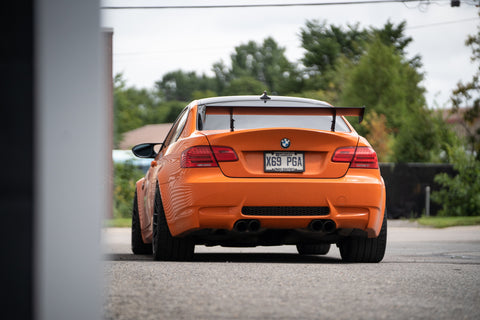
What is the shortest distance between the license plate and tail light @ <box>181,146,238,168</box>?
0.89 feet

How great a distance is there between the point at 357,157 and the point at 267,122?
0.82 metres

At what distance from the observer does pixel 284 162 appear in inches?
269

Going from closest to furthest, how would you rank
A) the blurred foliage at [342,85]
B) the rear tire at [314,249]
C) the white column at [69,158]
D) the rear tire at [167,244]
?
the white column at [69,158] → the rear tire at [167,244] → the rear tire at [314,249] → the blurred foliage at [342,85]

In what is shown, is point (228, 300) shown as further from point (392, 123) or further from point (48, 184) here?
point (392, 123)

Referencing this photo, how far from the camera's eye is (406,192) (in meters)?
24.4

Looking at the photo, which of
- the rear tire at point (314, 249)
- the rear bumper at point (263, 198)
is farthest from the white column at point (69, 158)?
the rear tire at point (314, 249)

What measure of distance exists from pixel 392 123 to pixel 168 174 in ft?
118

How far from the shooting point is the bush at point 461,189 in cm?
2267

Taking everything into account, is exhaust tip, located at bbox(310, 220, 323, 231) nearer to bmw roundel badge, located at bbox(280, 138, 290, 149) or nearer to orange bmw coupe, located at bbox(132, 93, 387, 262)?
orange bmw coupe, located at bbox(132, 93, 387, 262)

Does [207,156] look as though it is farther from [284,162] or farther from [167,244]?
[167,244]

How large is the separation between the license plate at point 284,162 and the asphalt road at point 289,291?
2.58 ft

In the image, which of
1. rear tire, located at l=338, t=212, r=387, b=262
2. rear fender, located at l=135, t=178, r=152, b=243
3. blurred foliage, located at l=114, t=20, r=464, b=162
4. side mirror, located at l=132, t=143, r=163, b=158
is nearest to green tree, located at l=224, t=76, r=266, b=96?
blurred foliage, located at l=114, t=20, r=464, b=162

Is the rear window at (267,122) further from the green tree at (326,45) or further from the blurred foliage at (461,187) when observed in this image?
the green tree at (326,45)

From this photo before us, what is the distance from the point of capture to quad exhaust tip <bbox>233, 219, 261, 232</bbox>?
6.79 meters
